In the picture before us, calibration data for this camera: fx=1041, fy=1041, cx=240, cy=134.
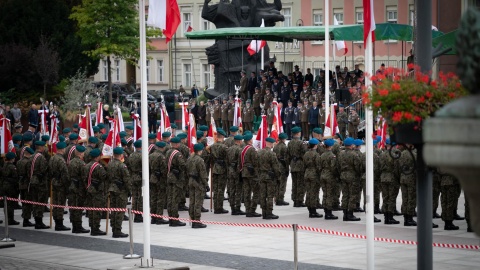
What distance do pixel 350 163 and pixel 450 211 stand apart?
8.32 feet

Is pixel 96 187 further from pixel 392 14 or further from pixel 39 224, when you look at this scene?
pixel 392 14

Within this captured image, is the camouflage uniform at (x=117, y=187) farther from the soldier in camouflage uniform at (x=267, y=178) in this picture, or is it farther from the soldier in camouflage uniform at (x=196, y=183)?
the soldier in camouflage uniform at (x=267, y=178)

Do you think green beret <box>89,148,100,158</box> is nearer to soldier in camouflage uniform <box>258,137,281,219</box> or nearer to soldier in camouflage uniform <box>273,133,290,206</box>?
soldier in camouflage uniform <box>258,137,281,219</box>

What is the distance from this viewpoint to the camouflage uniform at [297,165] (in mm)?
24219

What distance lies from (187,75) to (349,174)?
52.0 meters

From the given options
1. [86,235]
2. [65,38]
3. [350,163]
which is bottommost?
[86,235]

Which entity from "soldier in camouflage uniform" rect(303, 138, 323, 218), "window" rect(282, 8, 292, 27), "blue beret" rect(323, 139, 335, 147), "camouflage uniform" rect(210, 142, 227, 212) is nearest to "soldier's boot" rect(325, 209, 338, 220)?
"soldier in camouflage uniform" rect(303, 138, 323, 218)

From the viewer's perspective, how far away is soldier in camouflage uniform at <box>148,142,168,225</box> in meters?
22.5

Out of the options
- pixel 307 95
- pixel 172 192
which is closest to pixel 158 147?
pixel 172 192

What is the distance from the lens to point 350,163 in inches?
865

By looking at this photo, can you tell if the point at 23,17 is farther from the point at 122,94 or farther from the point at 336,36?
the point at 336,36

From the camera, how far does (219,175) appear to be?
2398cm

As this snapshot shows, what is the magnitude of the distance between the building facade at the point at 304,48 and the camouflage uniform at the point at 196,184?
76.5 ft

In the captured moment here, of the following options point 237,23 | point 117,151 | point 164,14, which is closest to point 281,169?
point 117,151
